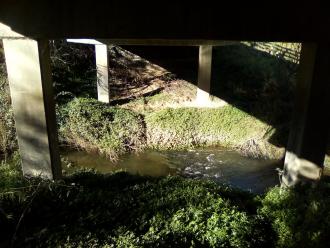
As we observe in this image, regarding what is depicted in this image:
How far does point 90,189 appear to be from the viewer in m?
6.25

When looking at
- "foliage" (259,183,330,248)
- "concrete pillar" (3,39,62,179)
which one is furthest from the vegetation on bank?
"concrete pillar" (3,39,62,179)

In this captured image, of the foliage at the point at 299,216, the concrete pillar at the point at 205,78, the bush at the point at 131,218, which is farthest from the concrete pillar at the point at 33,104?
the concrete pillar at the point at 205,78

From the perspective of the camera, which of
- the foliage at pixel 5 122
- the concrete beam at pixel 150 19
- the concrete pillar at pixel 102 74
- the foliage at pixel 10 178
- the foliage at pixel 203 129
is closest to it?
the concrete beam at pixel 150 19

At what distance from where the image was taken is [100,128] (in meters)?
13.0

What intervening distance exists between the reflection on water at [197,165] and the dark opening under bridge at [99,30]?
209 inches

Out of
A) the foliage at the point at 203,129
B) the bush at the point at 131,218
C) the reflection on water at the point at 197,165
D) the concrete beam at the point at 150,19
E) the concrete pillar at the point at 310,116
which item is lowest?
the reflection on water at the point at 197,165

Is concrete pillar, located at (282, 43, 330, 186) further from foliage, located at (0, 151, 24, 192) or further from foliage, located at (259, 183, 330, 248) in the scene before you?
foliage, located at (0, 151, 24, 192)

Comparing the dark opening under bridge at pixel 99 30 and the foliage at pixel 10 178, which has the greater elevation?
the dark opening under bridge at pixel 99 30

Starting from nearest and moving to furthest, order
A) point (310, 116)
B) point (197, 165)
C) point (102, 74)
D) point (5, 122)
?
point (310, 116) < point (5, 122) < point (197, 165) < point (102, 74)

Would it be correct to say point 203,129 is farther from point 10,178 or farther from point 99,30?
point 10,178

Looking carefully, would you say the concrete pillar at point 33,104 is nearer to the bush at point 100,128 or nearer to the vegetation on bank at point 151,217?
the vegetation on bank at point 151,217

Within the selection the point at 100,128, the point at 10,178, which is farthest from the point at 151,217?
the point at 100,128

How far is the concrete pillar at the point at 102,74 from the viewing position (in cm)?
1465

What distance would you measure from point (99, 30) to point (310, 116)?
4.50 metres
